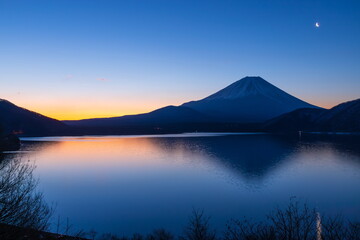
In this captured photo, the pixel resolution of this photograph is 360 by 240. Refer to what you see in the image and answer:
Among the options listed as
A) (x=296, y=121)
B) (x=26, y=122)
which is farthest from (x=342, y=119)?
(x=26, y=122)

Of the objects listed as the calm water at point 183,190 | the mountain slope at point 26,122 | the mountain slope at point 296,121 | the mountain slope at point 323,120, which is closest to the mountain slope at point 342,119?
the mountain slope at point 323,120

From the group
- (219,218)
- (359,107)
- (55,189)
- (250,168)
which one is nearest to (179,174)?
(250,168)

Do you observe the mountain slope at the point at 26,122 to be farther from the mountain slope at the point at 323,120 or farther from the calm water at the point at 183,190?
the mountain slope at the point at 323,120

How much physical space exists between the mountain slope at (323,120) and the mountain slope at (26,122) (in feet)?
380

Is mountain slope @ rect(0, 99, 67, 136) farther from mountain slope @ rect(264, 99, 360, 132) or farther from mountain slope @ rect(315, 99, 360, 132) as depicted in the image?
mountain slope @ rect(315, 99, 360, 132)

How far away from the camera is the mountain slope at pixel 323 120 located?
430 ft

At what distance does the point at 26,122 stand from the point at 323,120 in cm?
14544

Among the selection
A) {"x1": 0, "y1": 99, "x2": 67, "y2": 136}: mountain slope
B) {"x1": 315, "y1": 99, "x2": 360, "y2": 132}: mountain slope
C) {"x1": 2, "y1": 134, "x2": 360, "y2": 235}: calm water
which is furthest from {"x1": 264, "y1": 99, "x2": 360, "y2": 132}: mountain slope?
{"x1": 0, "y1": 99, "x2": 67, "y2": 136}: mountain slope

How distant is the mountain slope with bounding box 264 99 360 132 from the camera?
430 ft

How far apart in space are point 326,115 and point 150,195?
152180mm

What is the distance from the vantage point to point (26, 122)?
140 m

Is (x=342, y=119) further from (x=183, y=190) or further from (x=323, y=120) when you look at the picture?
(x=183, y=190)

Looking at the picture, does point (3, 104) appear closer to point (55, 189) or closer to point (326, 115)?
point (55, 189)

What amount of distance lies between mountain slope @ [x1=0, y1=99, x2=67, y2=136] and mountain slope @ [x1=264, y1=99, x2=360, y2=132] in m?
116
